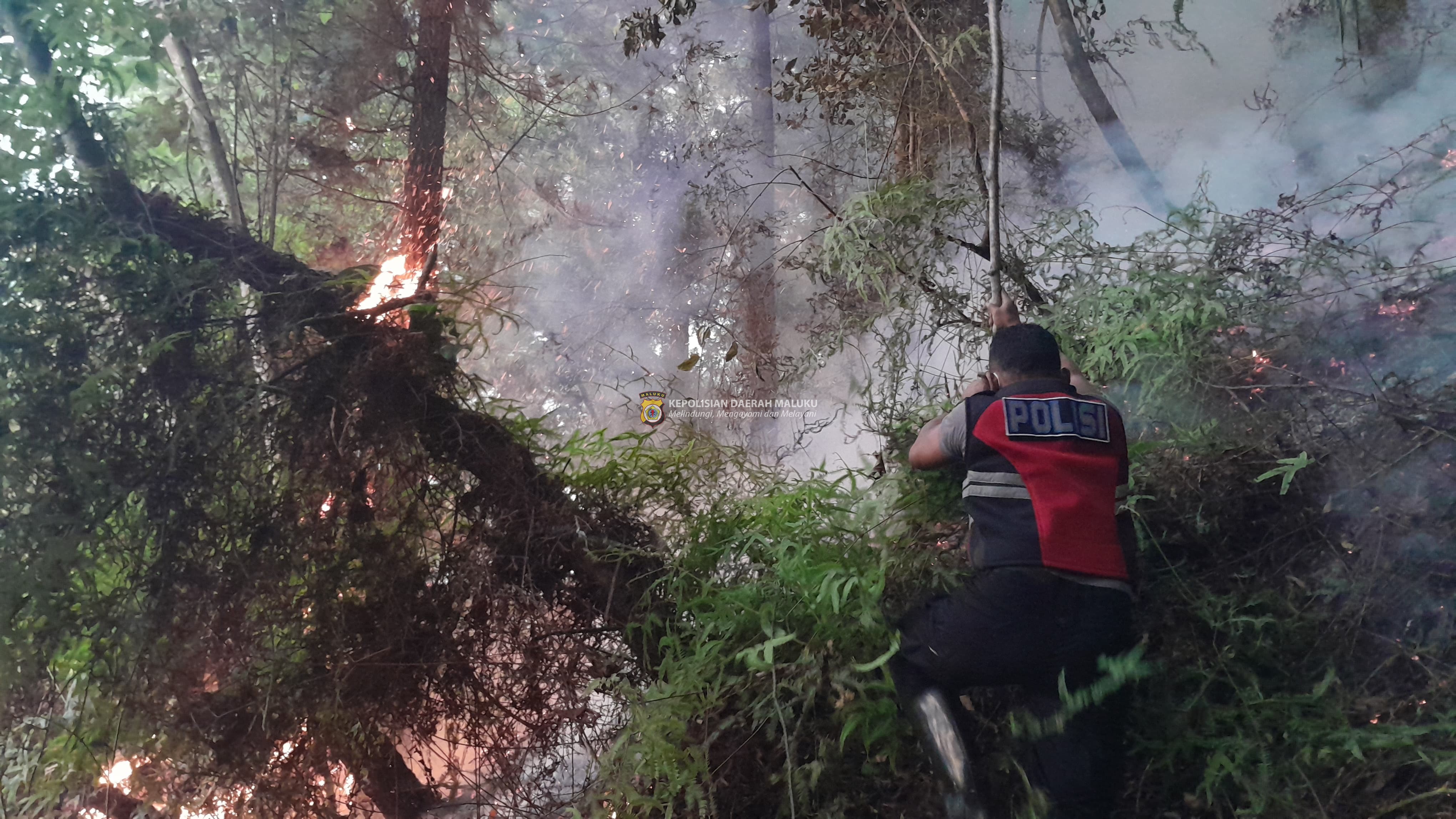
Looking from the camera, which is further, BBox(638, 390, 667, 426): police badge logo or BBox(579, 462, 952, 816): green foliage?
BBox(638, 390, 667, 426): police badge logo

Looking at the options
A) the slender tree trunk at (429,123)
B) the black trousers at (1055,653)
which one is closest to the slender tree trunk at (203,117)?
the slender tree trunk at (429,123)

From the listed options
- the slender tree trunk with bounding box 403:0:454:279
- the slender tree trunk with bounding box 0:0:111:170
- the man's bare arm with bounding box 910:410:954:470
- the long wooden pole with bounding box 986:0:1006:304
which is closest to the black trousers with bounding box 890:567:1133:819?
the man's bare arm with bounding box 910:410:954:470

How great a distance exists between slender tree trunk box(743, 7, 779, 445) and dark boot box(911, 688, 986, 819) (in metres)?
2.45

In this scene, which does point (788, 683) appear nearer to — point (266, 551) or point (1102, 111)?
point (266, 551)

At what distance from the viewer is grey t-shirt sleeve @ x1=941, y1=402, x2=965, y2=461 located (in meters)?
1.84

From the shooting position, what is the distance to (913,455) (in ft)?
6.53

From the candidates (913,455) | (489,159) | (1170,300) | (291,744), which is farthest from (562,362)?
(1170,300)

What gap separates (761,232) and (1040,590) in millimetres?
2875

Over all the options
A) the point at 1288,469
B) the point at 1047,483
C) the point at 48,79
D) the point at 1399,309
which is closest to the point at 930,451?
the point at 1047,483

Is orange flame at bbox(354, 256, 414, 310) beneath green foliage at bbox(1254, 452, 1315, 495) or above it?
above

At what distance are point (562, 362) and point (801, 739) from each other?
8.36ft

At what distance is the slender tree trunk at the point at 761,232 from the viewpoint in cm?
414

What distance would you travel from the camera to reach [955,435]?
1859mm

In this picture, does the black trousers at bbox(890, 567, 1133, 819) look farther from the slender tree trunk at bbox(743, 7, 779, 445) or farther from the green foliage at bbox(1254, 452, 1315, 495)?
the slender tree trunk at bbox(743, 7, 779, 445)
